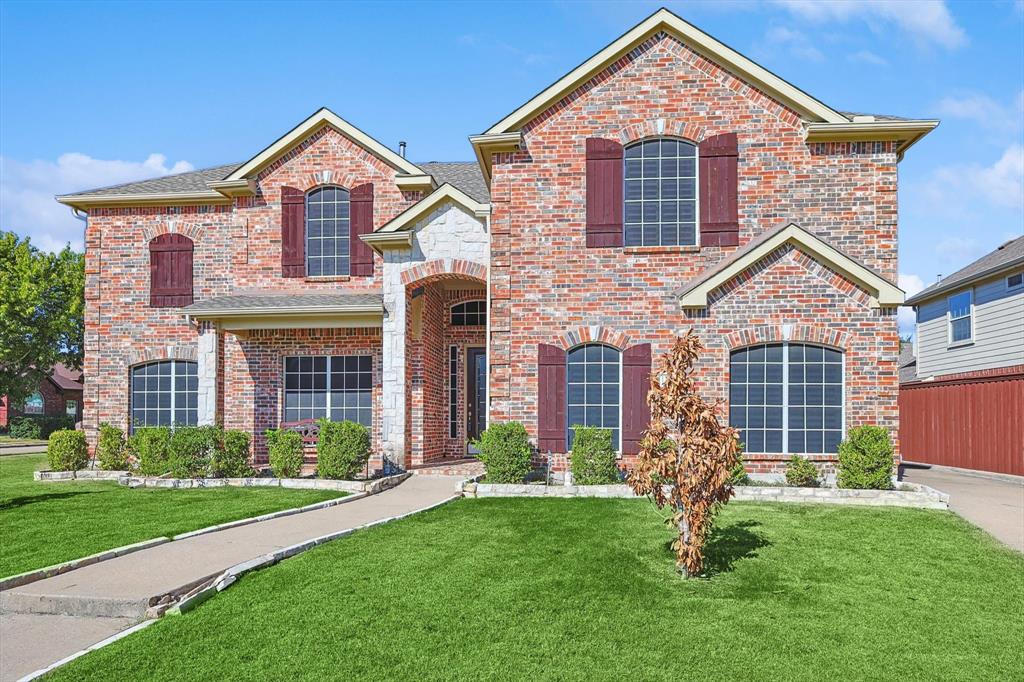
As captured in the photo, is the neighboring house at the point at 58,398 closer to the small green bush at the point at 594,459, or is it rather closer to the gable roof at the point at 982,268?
the small green bush at the point at 594,459

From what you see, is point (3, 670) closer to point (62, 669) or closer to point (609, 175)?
point (62, 669)

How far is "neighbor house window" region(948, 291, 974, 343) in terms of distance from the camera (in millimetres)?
20750

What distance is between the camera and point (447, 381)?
17906 mm

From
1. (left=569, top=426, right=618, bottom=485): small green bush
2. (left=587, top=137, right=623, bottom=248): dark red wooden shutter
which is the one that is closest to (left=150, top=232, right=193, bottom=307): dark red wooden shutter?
(left=587, top=137, right=623, bottom=248): dark red wooden shutter

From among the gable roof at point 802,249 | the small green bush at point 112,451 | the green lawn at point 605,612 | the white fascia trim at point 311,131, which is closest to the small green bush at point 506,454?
the green lawn at point 605,612

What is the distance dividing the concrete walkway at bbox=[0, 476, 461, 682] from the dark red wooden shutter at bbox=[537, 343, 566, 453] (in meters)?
4.58

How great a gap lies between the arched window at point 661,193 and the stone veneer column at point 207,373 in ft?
31.8

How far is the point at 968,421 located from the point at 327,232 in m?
17.1

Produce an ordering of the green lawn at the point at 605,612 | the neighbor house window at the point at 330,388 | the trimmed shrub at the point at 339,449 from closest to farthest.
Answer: the green lawn at the point at 605,612 → the trimmed shrub at the point at 339,449 → the neighbor house window at the point at 330,388

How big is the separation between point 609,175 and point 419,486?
22.7 ft

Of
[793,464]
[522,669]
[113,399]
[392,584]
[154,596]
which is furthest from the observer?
[113,399]

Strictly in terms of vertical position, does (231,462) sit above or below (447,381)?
below

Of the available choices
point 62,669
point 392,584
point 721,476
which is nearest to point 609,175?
point 721,476

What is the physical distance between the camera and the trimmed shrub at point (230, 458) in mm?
13828
